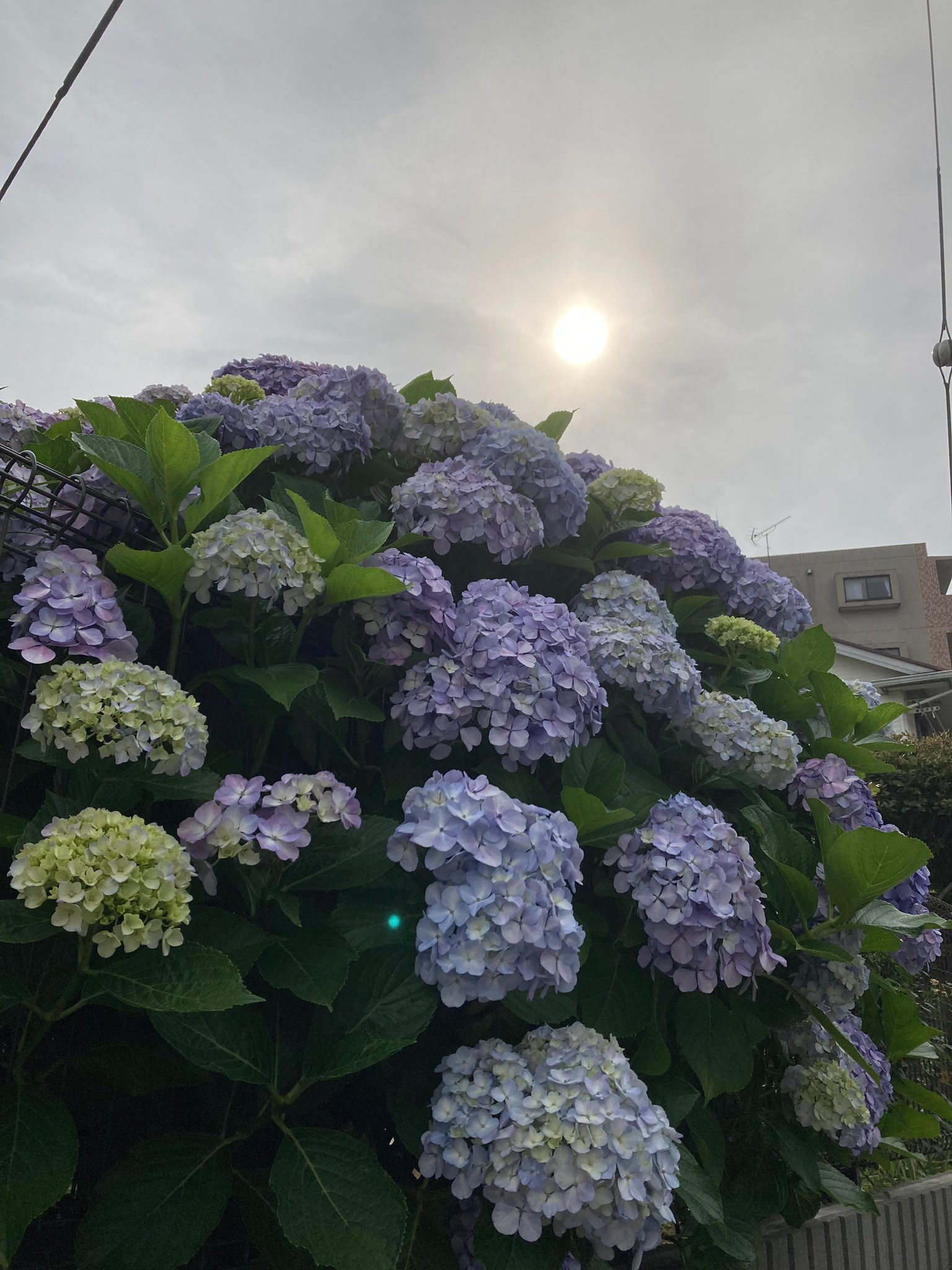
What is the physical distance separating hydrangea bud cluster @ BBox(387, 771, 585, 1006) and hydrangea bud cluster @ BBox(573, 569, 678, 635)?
88cm

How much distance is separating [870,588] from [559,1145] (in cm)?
4439

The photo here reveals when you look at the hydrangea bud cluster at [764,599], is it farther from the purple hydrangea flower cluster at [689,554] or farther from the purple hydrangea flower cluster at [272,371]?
the purple hydrangea flower cluster at [272,371]

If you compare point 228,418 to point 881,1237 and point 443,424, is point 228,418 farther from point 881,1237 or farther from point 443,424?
point 881,1237

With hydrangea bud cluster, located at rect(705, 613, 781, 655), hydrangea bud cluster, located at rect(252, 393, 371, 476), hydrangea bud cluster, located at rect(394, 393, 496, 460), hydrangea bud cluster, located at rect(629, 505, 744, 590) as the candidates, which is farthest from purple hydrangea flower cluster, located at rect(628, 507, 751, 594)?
hydrangea bud cluster, located at rect(252, 393, 371, 476)

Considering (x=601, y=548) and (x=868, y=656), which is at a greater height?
(x=868, y=656)

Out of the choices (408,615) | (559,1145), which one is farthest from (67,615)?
(559,1145)

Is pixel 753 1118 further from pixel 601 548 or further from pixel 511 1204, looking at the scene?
pixel 601 548

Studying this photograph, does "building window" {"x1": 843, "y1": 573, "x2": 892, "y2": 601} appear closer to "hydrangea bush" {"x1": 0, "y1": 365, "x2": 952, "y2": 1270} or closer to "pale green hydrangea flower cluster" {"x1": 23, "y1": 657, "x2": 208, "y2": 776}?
"hydrangea bush" {"x1": 0, "y1": 365, "x2": 952, "y2": 1270}

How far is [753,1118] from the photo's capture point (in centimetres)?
216

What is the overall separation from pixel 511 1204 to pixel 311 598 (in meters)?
1.04

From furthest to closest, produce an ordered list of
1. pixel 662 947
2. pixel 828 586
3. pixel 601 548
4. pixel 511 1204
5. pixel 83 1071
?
pixel 828 586
pixel 601 548
pixel 662 947
pixel 83 1071
pixel 511 1204

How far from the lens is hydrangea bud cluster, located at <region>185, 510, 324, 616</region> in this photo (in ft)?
5.12

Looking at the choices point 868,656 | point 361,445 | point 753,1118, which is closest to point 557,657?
point 361,445

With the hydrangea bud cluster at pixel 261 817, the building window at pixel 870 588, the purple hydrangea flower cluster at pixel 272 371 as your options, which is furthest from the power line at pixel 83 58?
the building window at pixel 870 588
